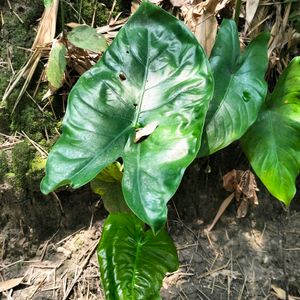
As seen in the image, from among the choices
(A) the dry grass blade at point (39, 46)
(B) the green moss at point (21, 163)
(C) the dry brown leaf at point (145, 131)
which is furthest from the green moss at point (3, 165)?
(C) the dry brown leaf at point (145, 131)

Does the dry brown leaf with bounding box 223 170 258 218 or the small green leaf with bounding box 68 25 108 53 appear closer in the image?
the small green leaf with bounding box 68 25 108 53

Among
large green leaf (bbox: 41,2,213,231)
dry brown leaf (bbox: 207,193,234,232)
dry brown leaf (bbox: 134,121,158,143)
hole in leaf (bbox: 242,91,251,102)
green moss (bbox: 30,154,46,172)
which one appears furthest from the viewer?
dry brown leaf (bbox: 207,193,234,232)

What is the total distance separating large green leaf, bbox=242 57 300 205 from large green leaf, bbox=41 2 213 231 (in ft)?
0.79

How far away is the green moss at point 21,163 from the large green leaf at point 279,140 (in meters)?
0.66

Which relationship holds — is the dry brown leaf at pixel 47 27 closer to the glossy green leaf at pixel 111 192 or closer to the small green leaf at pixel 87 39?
the small green leaf at pixel 87 39

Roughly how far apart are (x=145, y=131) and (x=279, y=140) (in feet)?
1.20

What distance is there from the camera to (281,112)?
122cm

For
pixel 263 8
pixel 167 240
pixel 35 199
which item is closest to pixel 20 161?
pixel 35 199

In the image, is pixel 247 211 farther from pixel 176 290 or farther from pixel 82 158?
pixel 82 158

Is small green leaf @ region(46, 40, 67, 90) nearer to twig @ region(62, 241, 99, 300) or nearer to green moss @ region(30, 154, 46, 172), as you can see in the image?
green moss @ region(30, 154, 46, 172)

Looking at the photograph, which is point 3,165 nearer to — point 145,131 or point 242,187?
point 145,131

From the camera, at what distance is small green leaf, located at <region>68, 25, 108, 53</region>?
51.9 inches

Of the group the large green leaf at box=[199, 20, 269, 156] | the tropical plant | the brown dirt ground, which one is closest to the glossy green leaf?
the tropical plant

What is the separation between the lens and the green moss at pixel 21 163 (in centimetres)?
141
